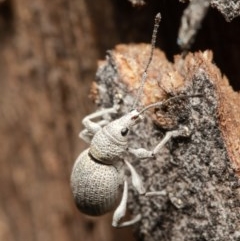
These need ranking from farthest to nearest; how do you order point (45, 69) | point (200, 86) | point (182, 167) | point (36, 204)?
point (36, 204) → point (45, 69) → point (182, 167) → point (200, 86)

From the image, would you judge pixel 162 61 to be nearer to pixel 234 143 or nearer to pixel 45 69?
pixel 234 143

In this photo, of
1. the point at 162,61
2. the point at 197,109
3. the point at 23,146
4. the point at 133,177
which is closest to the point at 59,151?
the point at 23,146

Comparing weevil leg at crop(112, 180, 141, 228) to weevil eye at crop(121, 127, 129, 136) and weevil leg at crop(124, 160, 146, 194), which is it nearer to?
weevil leg at crop(124, 160, 146, 194)

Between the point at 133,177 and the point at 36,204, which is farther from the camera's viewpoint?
the point at 36,204

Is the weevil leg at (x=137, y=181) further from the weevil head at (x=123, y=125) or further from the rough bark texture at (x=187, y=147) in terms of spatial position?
the weevil head at (x=123, y=125)

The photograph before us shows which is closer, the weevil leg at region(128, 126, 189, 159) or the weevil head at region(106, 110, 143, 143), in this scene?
the weevil leg at region(128, 126, 189, 159)

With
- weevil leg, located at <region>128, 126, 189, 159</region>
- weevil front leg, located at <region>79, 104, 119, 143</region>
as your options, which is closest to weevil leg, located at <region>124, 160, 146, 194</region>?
weevil leg, located at <region>128, 126, 189, 159</region>

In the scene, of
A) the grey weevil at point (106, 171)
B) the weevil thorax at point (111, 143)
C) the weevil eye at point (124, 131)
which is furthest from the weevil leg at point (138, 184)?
the weevil eye at point (124, 131)
